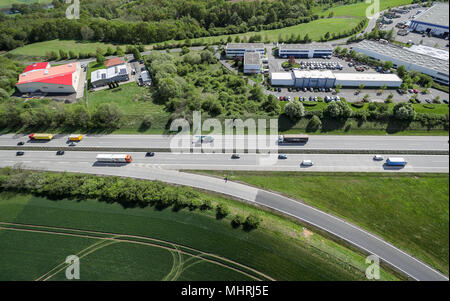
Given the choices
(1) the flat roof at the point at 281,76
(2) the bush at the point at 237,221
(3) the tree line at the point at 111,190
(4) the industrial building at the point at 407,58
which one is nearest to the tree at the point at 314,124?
(1) the flat roof at the point at 281,76

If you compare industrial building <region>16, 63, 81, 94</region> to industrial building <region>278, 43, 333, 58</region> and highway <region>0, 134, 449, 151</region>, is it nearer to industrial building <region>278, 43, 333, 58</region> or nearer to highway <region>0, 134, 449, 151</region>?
highway <region>0, 134, 449, 151</region>

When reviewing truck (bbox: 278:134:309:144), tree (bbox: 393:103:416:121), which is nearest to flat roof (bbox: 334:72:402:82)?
tree (bbox: 393:103:416:121)

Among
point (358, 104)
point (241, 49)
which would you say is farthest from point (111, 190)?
point (241, 49)

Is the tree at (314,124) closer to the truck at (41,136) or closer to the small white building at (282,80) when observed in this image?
the small white building at (282,80)

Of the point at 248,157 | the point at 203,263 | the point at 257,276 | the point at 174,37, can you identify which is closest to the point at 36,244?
the point at 203,263

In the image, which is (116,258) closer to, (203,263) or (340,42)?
(203,263)

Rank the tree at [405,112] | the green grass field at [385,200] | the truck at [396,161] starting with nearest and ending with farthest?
the green grass field at [385,200] < the truck at [396,161] < the tree at [405,112]

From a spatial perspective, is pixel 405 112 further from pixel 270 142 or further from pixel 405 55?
pixel 270 142
